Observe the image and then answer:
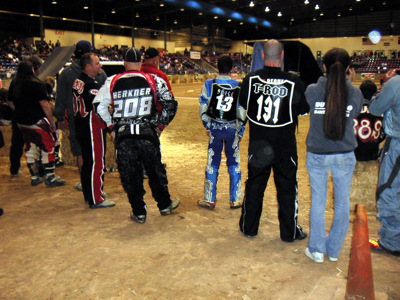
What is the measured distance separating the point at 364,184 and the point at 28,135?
498 cm

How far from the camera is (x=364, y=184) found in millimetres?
4691

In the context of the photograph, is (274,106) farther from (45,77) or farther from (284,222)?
(45,77)

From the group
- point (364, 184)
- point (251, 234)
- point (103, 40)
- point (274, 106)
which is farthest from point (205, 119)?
point (103, 40)

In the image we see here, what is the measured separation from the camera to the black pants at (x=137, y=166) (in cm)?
418

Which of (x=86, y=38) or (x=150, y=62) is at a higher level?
(x=86, y=38)

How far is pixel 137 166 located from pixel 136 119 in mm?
564

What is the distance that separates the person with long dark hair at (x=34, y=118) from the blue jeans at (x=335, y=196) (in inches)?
161

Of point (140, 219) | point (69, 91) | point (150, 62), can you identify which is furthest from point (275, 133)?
point (69, 91)

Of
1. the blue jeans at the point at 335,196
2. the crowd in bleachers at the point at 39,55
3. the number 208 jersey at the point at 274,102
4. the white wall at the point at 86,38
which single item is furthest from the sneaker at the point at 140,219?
the white wall at the point at 86,38

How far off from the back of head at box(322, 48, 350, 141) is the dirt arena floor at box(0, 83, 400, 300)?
124cm

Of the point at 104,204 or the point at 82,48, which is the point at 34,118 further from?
the point at 104,204

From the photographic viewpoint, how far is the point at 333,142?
3188mm

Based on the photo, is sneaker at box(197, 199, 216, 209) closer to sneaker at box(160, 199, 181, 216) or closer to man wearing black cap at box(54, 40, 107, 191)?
sneaker at box(160, 199, 181, 216)

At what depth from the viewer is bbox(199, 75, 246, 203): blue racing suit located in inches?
177
